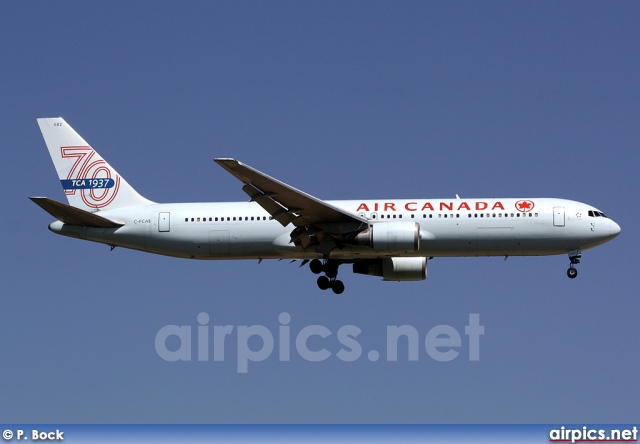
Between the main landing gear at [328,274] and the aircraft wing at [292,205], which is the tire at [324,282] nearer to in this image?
the main landing gear at [328,274]

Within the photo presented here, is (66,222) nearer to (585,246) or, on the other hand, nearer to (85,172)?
(85,172)

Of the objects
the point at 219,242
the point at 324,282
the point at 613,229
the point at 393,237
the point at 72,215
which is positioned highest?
the point at 72,215

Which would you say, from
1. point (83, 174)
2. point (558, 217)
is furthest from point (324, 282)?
point (83, 174)

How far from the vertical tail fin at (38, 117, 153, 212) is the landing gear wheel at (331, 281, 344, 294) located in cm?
949

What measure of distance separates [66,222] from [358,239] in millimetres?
13238

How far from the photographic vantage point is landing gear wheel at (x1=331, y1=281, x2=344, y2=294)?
58000 millimetres

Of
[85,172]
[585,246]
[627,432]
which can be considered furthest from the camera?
[85,172]

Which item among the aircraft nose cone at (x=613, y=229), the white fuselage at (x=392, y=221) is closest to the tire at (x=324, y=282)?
the white fuselage at (x=392, y=221)

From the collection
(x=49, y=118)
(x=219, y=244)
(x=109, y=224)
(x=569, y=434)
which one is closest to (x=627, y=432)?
(x=569, y=434)

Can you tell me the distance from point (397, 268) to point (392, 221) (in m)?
3.29

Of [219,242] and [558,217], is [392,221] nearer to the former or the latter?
[558,217]

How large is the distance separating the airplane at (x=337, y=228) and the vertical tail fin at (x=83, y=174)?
0.50 feet

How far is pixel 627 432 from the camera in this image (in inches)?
1768

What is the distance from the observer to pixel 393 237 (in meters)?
54.7
